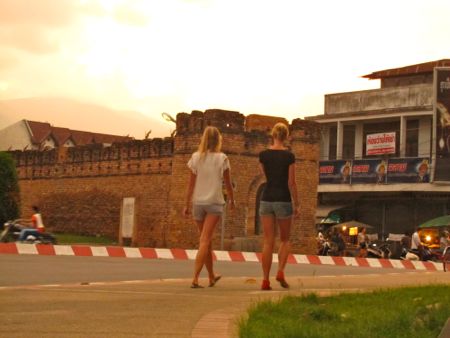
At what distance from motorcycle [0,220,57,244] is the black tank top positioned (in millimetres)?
17925

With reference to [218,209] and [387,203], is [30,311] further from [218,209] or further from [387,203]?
[387,203]

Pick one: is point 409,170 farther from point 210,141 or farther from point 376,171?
point 210,141

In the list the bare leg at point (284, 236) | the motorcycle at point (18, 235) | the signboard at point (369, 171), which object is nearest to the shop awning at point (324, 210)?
the signboard at point (369, 171)

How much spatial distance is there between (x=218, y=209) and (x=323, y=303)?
2682mm

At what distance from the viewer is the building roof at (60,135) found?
10269 centimetres

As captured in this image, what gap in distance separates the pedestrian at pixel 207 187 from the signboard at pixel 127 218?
1186 inches

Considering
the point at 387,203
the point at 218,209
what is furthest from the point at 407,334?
the point at 387,203

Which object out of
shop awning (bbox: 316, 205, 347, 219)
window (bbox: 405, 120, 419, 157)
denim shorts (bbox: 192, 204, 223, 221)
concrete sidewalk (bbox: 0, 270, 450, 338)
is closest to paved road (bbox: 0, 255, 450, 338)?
concrete sidewalk (bbox: 0, 270, 450, 338)

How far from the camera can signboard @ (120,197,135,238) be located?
42062 millimetres

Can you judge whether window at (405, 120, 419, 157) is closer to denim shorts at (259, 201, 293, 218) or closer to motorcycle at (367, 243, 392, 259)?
motorcycle at (367, 243, 392, 259)

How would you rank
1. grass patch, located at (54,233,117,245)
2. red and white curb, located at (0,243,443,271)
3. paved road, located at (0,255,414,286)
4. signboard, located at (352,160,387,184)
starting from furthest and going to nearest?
signboard, located at (352,160,387,184), grass patch, located at (54,233,117,245), red and white curb, located at (0,243,443,271), paved road, located at (0,255,414,286)

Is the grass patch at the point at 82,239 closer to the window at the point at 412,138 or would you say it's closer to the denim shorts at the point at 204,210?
the window at the point at 412,138

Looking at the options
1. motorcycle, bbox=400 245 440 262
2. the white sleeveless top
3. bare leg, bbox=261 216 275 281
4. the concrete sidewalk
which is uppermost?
the white sleeveless top

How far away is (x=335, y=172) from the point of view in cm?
6175
